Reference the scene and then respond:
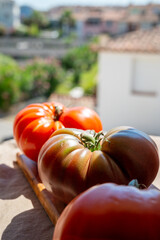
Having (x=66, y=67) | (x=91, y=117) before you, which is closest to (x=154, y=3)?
(x=66, y=67)

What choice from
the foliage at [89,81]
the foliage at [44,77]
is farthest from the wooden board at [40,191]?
the foliage at [89,81]

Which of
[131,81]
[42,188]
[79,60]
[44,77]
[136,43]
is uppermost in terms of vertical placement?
[42,188]

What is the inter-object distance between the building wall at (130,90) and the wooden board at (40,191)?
7.28 m

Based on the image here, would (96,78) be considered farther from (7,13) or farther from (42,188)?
(7,13)

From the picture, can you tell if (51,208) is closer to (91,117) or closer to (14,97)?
(91,117)

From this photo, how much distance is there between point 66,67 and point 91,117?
2266cm

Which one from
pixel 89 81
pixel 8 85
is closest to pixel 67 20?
pixel 89 81

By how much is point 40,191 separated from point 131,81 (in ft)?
27.2

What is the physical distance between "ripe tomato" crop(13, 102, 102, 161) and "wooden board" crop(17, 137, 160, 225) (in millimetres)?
65

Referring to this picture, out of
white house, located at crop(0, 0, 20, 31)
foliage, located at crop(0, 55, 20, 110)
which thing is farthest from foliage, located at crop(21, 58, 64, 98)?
white house, located at crop(0, 0, 20, 31)

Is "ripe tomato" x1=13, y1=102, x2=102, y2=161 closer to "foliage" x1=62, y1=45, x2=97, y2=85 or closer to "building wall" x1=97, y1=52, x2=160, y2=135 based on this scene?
"building wall" x1=97, y1=52, x2=160, y2=135

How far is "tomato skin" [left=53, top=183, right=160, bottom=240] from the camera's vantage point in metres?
0.56

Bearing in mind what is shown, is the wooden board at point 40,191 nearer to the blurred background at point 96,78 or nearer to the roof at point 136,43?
the blurred background at point 96,78

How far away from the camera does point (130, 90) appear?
363 inches
